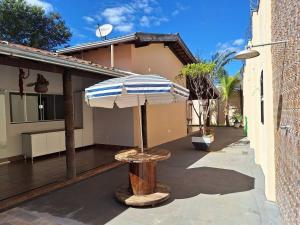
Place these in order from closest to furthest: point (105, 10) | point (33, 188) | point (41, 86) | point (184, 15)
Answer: point (33, 188), point (41, 86), point (184, 15), point (105, 10)

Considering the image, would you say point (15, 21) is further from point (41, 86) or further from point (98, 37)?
point (41, 86)

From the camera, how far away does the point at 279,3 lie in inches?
160

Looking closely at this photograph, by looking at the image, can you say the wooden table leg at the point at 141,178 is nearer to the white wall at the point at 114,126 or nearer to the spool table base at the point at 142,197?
the spool table base at the point at 142,197

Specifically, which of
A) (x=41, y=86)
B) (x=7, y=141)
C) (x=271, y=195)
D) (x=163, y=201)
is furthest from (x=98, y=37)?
(x=271, y=195)

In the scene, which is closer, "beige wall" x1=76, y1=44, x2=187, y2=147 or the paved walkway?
the paved walkway

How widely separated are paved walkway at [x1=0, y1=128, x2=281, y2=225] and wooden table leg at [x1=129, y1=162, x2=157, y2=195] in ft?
1.65

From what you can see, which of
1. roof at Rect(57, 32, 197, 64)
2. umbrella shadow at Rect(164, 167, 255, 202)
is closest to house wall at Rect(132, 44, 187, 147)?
roof at Rect(57, 32, 197, 64)

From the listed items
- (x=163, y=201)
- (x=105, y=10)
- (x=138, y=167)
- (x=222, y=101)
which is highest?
(x=105, y=10)

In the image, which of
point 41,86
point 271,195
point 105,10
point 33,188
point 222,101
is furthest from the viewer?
point 222,101

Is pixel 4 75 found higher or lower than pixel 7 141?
higher

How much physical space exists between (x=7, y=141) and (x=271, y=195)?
361 inches

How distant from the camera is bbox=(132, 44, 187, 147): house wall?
12.3 metres

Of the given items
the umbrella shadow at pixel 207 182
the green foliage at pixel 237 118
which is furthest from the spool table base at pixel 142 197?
the green foliage at pixel 237 118

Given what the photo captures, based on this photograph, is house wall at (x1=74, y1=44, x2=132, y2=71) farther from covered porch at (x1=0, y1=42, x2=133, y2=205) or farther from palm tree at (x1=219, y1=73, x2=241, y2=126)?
palm tree at (x1=219, y1=73, x2=241, y2=126)
